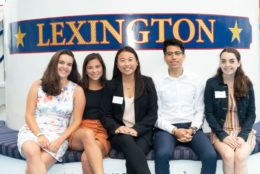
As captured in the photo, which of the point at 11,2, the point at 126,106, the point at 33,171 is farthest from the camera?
the point at 11,2

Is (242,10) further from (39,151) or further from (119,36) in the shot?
(39,151)

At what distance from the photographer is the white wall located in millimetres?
3432

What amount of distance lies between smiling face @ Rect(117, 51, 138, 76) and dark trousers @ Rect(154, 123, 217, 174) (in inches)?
21.9

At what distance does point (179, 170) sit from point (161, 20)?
1.27m

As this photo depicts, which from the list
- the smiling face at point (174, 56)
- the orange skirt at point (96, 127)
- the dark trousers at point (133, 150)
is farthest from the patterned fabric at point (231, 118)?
the orange skirt at point (96, 127)

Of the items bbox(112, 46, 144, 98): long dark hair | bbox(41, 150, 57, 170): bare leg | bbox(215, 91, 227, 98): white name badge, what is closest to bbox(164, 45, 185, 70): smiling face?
bbox(112, 46, 144, 98): long dark hair

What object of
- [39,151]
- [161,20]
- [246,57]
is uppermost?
[161,20]

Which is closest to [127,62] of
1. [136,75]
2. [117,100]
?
[136,75]

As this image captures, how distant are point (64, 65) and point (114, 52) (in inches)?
23.2

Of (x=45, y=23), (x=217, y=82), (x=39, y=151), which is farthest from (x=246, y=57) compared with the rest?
(x=39, y=151)

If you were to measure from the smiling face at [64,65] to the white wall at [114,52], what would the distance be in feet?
1.55

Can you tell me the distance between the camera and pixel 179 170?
3.06 meters

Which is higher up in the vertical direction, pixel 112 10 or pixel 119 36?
pixel 112 10

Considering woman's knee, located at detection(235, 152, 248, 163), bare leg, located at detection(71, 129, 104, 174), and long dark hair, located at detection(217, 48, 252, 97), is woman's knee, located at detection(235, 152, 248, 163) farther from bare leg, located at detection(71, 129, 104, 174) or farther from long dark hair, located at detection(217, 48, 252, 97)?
bare leg, located at detection(71, 129, 104, 174)
